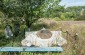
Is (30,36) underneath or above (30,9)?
underneath

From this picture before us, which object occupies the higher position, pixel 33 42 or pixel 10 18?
pixel 10 18

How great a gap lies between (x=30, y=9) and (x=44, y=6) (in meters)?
0.76

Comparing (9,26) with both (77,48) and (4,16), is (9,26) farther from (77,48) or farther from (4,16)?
(77,48)

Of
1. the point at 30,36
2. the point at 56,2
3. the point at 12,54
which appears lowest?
the point at 12,54

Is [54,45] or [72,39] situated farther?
[72,39]

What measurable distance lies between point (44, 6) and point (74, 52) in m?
3.62

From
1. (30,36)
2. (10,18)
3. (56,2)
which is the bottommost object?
(30,36)

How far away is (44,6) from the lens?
11133mm

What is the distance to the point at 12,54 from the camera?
8469 mm

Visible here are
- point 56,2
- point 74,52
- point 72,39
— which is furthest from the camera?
point 56,2

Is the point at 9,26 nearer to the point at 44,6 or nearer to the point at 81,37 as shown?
the point at 44,6

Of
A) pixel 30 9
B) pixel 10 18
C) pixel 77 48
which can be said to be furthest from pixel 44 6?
pixel 77 48

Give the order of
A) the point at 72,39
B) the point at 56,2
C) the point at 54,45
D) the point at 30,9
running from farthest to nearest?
1. the point at 56,2
2. the point at 30,9
3. the point at 72,39
4. the point at 54,45

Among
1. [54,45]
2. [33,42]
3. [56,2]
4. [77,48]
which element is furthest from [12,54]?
[56,2]
